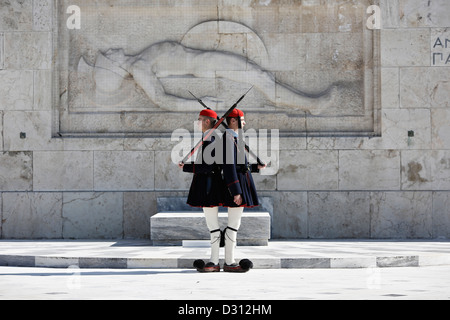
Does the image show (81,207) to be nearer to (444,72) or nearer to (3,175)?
(3,175)

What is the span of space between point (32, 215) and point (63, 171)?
850 millimetres

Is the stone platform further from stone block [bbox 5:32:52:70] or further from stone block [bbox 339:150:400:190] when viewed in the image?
stone block [bbox 5:32:52:70]

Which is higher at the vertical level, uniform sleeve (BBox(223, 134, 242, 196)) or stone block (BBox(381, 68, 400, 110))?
stone block (BBox(381, 68, 400, 110))

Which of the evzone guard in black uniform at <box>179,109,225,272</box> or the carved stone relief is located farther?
the carved stone relief

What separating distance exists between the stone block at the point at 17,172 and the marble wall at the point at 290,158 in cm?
2

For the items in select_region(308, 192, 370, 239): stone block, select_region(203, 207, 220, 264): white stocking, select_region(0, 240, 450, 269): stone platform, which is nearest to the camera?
select_region(203, 207, 220, 264): white stocking

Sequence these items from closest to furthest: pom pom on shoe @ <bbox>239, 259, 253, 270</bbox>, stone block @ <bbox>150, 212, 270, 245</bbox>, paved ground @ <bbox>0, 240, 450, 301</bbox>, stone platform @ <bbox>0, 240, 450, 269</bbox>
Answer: paved ground @ <bbox>0, 240, 450, 301</bbox>, pom pom on shoe @ <bbox>239, 259, 253, 270</bbox>, stone platform @ <bbox>0, 240, 450, 269</bbox>, stone block @ <bbox>150, 212, 270, 245</bbox>

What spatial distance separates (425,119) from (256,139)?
268cm

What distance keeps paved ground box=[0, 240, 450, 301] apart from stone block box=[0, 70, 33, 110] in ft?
7.69

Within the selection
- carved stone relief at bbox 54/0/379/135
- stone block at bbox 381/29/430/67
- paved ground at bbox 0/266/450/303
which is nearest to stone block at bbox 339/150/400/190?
carved stone relief at bbox 54/0/379/135

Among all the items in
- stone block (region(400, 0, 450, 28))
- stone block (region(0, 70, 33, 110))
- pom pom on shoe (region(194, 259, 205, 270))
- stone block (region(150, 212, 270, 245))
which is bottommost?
pom pom on shoe (region(194, 259, 205, 270))

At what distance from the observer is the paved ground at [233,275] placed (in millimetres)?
6781

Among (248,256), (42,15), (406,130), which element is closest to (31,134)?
(42,15)

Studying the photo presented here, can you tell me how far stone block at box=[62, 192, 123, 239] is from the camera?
41.8 ft
